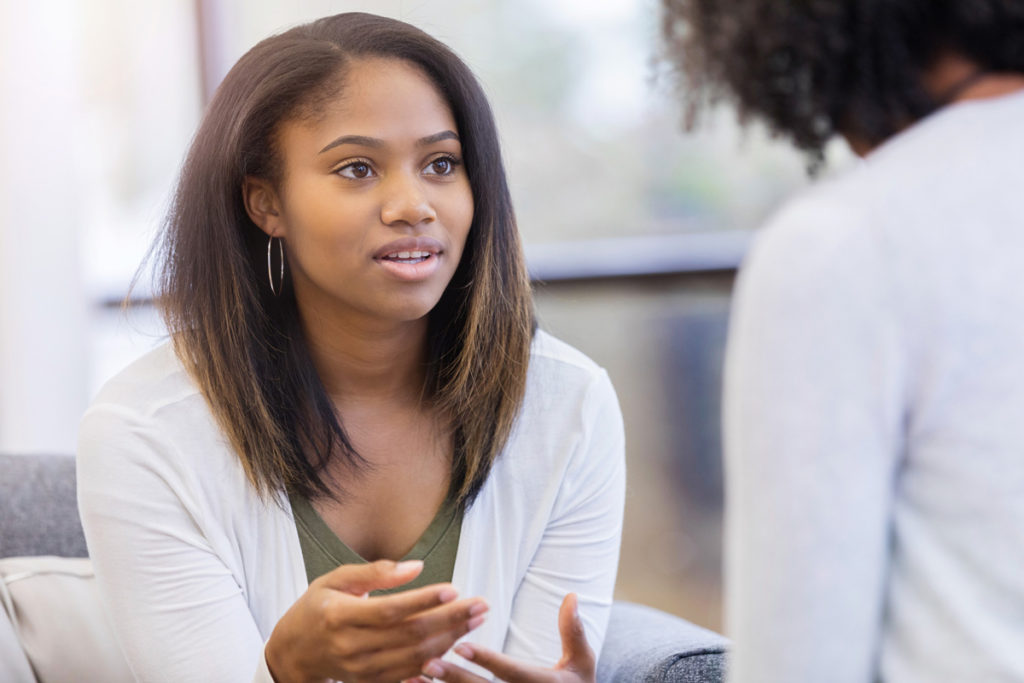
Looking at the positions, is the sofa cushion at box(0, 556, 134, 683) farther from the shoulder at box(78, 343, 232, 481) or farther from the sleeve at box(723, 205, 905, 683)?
the sleeve at box(723, 205, 905, 683)

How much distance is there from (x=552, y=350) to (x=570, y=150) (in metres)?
1.87

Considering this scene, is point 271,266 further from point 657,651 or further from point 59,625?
point 657,651

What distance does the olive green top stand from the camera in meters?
1.32

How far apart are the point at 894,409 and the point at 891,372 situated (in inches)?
0.9

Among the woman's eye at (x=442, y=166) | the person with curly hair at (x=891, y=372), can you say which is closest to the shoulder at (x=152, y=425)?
the woman's eye at (x=442, y=166)

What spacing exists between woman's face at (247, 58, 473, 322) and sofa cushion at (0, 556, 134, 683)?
1.72ft

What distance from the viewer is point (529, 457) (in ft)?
4.56

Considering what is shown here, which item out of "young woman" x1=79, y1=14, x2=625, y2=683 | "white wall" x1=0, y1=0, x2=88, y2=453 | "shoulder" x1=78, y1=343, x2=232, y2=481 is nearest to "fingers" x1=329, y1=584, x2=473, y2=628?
"young woman" x1=79, y1=14, x2=625, y2=683

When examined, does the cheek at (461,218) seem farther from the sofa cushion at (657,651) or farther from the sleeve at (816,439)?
the sleeve at (816,439)

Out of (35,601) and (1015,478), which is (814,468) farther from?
(35,601)

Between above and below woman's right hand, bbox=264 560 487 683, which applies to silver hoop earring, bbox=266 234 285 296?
above

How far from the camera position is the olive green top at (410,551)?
1323mm

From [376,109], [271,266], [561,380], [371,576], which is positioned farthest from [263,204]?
[371,576]

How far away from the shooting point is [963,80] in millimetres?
672
